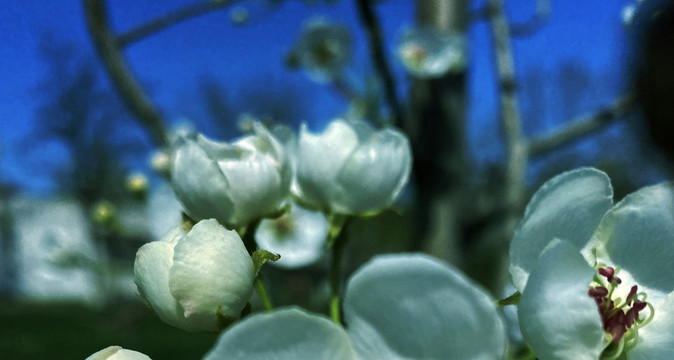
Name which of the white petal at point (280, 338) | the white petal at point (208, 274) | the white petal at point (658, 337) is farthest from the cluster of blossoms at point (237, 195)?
the white petal at point (658, 337)

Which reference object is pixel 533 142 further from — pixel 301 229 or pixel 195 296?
pixel 195 296

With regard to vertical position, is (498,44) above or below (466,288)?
below

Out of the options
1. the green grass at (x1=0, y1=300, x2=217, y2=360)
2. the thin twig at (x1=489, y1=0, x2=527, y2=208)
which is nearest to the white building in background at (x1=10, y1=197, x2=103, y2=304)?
the green grass at (x1=0, y1=300, x2=217, y2=360)

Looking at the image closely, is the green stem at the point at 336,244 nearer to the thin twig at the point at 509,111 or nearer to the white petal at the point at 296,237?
the white petal at the point at 296,237

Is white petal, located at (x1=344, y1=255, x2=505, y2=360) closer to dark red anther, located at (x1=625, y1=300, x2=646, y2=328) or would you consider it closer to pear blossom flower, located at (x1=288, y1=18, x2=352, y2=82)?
dark red anther, located at (x1=625, y1=300, x2=646, y2=328)

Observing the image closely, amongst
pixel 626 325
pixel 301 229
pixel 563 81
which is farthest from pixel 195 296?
pixel 563 81
